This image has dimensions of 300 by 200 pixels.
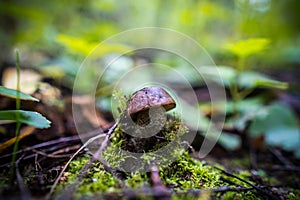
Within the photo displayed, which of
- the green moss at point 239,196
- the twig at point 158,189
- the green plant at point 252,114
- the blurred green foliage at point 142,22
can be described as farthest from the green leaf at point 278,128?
the twig at point 158,189

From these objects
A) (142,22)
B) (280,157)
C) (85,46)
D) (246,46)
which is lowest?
(280,157)

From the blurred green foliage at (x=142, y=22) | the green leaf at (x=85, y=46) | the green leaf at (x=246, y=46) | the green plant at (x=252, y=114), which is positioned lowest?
the green plant at (x=252, y=114)

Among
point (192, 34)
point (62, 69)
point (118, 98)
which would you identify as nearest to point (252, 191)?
point (118, 98)

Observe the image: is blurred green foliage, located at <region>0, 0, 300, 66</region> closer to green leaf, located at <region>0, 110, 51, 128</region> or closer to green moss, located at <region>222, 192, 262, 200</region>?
green leaf, located at <region>0, 110, 51, 128</region>

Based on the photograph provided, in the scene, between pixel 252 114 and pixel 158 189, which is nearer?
pixel 158 189

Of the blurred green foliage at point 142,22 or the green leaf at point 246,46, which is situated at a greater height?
the blurred green foliage at point 142,22

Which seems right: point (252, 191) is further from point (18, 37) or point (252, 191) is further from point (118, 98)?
point (18, 37)

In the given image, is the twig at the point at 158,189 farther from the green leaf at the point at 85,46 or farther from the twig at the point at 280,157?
the green leaf at the point at 85,46

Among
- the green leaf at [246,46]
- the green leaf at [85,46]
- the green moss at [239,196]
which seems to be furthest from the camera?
the green leaf at [85,46]

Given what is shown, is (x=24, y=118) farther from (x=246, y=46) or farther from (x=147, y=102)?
(x=246, y=46)

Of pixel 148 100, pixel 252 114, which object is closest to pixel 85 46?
pixel 148 100
